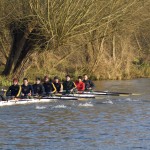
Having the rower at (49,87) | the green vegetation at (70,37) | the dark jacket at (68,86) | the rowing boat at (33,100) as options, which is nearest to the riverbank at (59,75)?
the green vegetation at (70,37)

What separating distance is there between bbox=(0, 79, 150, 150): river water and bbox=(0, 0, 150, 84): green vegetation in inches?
351

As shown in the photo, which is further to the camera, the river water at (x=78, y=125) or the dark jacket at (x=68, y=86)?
the dark jacket at (x=68, y=86)

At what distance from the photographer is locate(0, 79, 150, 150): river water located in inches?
691

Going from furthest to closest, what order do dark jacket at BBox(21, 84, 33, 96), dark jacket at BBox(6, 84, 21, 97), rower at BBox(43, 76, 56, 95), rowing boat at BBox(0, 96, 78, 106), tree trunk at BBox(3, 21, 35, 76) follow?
tree trunk at BBox(3, 21, 35, 76), rower at BBox(43, 76, 56, 95), dark jacket at BBox(21, 84, 33, 96), dark jacket at BBox(6, 84, 21, 97), rowing boat at BBox(0, 96, 78, 106)

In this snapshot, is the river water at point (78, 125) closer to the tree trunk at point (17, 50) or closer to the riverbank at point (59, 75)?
the riverbank at point (59, 75)

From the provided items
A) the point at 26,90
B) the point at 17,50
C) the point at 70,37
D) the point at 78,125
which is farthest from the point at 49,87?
the point at 17,50

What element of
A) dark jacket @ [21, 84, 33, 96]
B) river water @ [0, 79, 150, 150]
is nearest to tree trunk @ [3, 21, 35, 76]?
river water @ [0, 79, 150, 150]

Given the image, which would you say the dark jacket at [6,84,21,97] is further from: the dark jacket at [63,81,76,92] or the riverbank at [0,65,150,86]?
the riverbank at [0,65,150,86]

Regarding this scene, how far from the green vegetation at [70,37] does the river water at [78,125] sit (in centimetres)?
893

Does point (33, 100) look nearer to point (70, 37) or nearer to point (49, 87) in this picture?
point (49, 87)

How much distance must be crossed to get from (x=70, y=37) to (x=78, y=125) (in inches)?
730

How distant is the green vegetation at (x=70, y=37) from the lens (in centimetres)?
3812

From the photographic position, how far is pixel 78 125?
2123 cm

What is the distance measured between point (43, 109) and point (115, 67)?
20281mm
